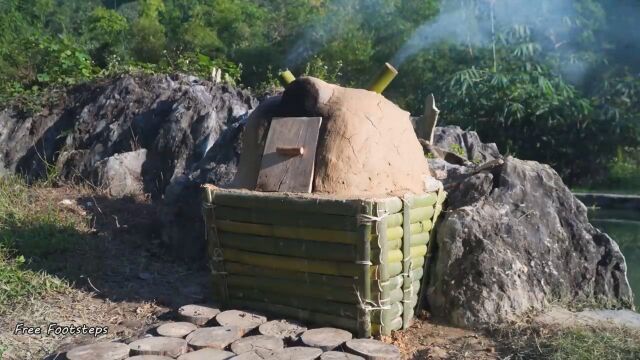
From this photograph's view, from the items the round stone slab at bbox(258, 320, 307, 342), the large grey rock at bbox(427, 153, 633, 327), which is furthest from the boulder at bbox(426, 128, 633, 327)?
the round stone slab at bbox(258, 320, 307, 342)

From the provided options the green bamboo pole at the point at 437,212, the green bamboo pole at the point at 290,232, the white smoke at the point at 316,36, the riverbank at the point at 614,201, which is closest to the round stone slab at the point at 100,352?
the green bamboo pole at the point at 290,232

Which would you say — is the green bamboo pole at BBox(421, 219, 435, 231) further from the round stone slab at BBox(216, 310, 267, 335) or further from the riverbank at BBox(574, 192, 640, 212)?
the riverbank at BBox(574, 192, 640, 212)

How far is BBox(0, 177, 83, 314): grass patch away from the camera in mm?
4801

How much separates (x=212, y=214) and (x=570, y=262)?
2.30 meters

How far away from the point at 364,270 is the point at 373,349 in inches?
16.5

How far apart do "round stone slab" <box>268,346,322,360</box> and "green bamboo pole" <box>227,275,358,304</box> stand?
1.29ft

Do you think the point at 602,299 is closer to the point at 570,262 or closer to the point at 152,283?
the point at 570,262

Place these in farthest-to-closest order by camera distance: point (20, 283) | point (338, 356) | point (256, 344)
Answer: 1. point (20, 283)
2. point (256, 344)
3. point (338, 356)

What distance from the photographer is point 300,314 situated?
4250 millimetres

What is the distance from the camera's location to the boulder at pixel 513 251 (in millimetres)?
4469

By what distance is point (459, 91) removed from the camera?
13977 mm

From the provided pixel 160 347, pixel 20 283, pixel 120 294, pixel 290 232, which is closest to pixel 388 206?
pixel 290 232

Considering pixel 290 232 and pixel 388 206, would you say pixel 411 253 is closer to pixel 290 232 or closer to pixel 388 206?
pixel 388 206

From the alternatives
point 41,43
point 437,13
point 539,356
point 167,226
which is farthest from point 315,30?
point 539,356
